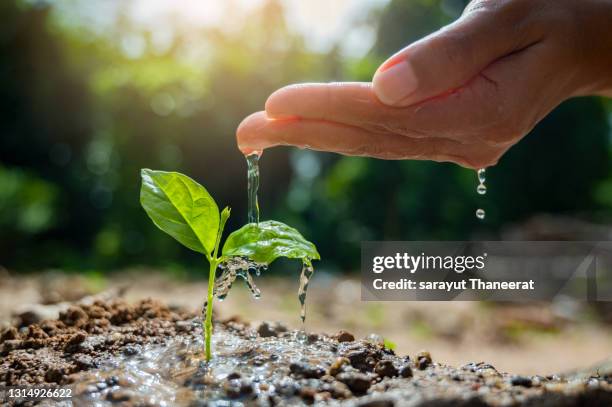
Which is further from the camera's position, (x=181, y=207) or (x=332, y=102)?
(x=332, y=102)

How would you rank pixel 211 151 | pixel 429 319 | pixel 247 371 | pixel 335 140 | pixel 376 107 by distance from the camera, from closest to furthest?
1. pixel 247 371
2. pixel 376 107
3. pixel 335 140
4. pixel 429 319
5. pixel 211 151

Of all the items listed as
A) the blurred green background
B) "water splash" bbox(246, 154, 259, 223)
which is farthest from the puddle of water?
the blurred green background

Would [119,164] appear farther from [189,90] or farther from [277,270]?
[277,270]

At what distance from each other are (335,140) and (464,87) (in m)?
0.44

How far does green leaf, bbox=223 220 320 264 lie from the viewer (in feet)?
5.10

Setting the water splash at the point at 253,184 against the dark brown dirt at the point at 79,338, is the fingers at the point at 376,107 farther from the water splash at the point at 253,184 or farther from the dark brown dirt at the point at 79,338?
the dark brown dirt at the point at 79,338

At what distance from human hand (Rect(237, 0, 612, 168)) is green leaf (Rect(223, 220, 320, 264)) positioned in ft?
1.18

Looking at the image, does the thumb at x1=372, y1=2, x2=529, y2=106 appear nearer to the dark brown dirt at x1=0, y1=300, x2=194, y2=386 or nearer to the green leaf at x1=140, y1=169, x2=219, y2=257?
the green leaf at x1=140, y1=169, x2=219, y2=257

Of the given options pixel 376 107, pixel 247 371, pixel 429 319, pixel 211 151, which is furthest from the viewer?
pixel 211 151

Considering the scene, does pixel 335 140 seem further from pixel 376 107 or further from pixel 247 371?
pixel 247 371

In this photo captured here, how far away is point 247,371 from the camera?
1534 millimetres

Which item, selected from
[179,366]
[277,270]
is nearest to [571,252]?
[277,270]

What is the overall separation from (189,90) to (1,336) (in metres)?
9.49

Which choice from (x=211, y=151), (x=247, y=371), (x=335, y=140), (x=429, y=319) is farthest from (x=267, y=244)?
(x=211, y=151)
